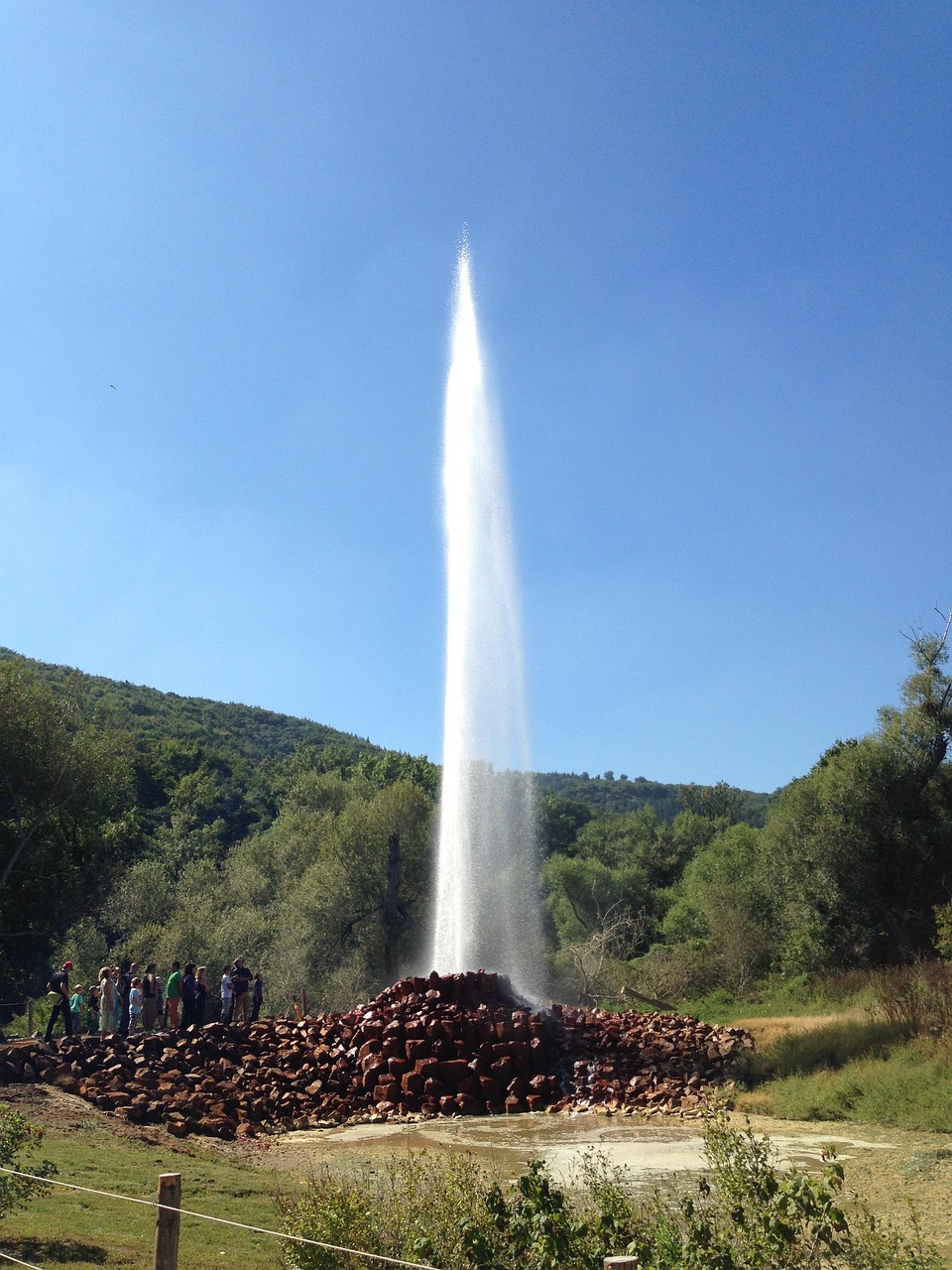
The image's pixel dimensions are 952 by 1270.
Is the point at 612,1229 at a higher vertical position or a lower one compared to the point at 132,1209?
higher

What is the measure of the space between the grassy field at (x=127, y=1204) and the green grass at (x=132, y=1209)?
11mm

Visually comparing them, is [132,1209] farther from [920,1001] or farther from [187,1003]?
[920,1001]

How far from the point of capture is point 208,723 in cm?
11662

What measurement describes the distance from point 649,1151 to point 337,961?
2820cm

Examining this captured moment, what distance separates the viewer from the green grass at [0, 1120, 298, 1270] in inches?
339

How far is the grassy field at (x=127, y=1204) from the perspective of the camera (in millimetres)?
8648

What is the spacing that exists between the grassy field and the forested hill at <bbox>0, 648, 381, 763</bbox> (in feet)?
201

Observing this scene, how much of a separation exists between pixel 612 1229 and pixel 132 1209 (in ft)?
23.4

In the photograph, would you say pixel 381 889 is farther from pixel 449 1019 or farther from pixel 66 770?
pixel 449 1019

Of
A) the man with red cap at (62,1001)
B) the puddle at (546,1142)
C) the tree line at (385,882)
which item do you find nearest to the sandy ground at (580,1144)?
the puddle at (546,1142)

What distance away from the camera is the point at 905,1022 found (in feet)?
63.9

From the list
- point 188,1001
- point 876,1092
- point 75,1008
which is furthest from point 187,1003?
point 876,1092

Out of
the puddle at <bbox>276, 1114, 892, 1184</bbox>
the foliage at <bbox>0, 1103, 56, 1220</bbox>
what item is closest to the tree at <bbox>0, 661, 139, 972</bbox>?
the puddle at <bbox>276, 1114, 892, 1184</bbox>

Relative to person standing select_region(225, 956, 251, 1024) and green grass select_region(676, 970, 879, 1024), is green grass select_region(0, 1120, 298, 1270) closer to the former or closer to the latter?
person standing select_region(225, 956, 251, 1024)
